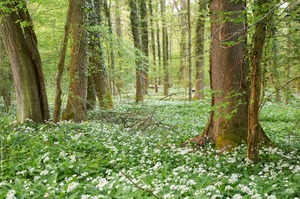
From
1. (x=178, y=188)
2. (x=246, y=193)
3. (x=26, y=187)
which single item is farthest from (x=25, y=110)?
(x=246, y=193)

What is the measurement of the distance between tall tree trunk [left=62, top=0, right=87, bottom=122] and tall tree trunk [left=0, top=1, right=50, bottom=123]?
5.16 ft

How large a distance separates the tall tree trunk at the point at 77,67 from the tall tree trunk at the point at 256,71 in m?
6.82

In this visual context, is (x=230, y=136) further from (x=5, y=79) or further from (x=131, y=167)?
(x=5, y=79)

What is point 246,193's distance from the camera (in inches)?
140

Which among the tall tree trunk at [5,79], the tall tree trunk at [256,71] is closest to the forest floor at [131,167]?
the tall tree trunk at [256,71]

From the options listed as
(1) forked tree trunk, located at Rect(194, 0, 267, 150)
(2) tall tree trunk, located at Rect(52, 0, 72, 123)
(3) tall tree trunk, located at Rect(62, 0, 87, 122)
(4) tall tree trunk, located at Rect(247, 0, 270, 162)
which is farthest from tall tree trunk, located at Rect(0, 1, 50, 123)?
(4) tall tree trunk, located at Rect(247, 0, 270, 162)

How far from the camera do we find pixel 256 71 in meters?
4.67

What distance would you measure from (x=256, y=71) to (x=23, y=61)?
6809 millimetres

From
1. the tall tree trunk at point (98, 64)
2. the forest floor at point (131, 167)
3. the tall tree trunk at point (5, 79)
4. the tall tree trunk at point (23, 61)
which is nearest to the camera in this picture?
the forest floor at point (131, 167)

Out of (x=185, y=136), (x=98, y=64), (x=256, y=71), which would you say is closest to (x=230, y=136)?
(x=185, y=136)

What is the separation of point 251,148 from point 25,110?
21.8ft

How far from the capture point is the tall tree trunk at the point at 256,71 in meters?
4.32

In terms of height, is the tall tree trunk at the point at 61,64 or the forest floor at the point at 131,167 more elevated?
the tall tree trunk at the point at 61,64

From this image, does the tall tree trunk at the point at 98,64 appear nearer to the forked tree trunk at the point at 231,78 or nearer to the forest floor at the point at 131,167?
the forest floor at the point at 131,167
